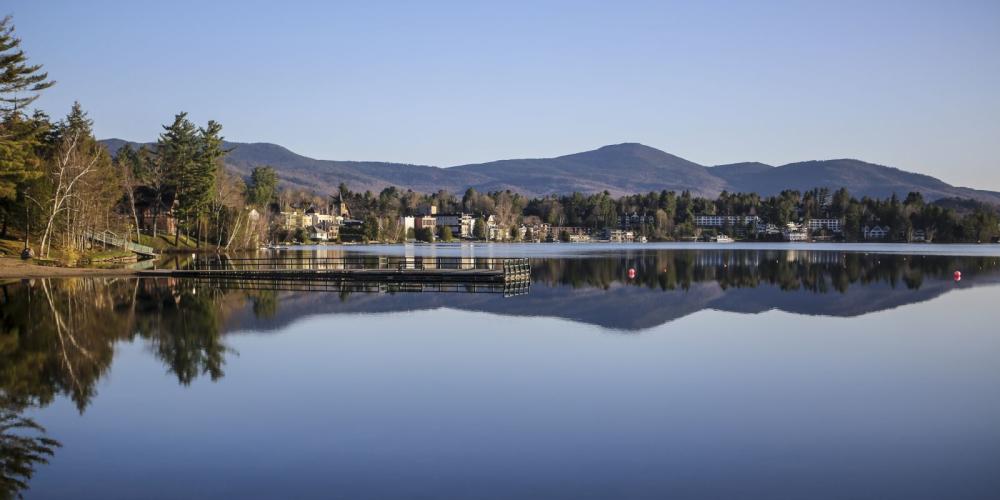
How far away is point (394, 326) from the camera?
3073 cm

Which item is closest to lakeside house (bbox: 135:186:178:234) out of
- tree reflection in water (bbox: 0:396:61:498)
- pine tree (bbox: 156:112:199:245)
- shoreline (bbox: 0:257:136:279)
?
pine tree (bbox: 156:112:199:245)

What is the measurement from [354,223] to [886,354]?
173 metres

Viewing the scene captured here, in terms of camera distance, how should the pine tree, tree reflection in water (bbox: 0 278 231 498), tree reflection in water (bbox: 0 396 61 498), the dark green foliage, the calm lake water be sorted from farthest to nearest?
1. the dark green foliage
2. the pine tree
3. tree reflection in water (bbox: 0 278 231 498)
4. the calm lake water
5. tree reflection in water (bbox: 0 396 61 498)

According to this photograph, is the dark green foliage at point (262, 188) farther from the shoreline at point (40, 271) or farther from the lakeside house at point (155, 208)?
the shoreline at point (40, 271)

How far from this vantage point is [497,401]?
1762cm

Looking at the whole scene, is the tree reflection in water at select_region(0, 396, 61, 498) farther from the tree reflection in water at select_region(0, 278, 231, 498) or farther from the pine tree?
the pine tree

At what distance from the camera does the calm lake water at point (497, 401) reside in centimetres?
1231

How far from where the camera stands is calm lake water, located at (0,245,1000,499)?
12.3 m

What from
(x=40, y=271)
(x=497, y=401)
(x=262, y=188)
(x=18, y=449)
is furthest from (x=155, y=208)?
(x=18, y=449)

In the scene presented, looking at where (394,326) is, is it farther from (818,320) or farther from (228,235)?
(228,235)

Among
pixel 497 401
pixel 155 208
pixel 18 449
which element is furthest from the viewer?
pixel 155 208

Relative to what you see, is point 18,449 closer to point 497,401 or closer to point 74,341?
point 497,401

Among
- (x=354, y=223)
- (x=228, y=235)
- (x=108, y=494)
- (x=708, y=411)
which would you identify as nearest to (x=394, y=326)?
(x=708, y=411)

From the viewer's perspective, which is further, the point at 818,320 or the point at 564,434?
the point at 818,320
